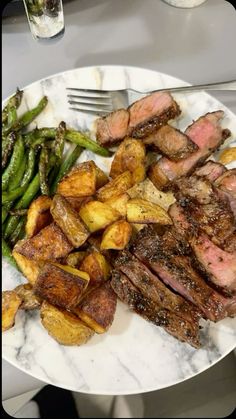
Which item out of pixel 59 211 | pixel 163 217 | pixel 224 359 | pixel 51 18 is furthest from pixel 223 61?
pixel 224 359

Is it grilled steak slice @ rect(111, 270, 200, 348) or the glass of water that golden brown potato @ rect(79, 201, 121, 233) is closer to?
grilled steak slice @ rect(111, 270, 200, 348)

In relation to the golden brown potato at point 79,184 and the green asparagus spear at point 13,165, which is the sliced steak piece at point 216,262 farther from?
the green asparagus spear at point 13,165

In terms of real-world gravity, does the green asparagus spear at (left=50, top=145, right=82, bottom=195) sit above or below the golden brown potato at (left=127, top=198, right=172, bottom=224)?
above

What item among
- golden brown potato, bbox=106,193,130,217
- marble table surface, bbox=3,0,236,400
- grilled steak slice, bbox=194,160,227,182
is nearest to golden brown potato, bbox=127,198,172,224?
golden brown potato, bbox=106,193,130,217

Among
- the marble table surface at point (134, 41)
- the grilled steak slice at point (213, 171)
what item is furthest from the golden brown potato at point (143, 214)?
the marble table surface at point (134, 41)

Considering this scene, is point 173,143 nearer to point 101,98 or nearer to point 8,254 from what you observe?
point 101,98

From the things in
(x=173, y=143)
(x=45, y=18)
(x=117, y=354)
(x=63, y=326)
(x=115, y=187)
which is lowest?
(x=117, y=354)

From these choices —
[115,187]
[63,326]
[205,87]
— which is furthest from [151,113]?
[63,326]
